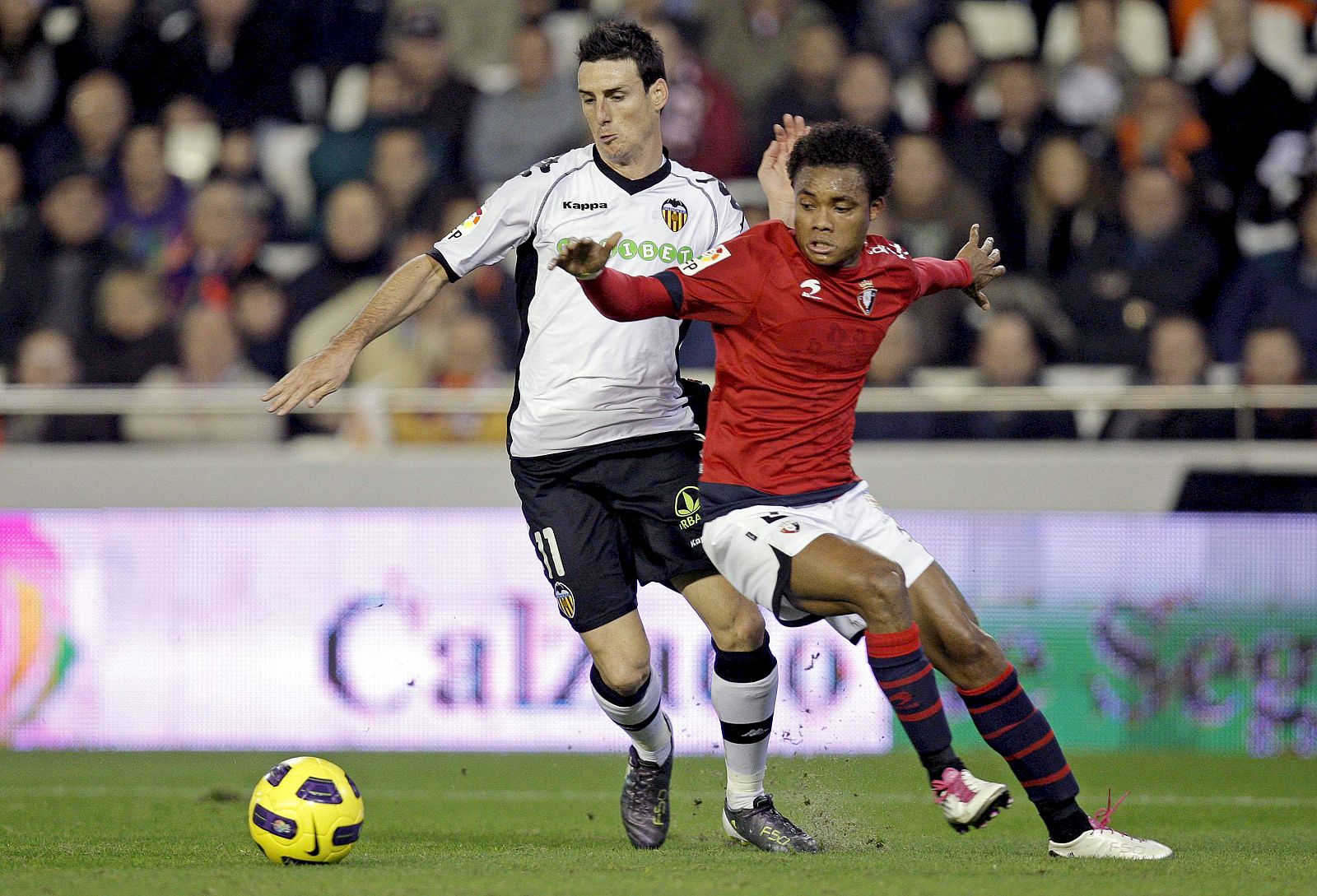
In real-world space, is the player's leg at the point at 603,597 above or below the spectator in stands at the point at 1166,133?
below

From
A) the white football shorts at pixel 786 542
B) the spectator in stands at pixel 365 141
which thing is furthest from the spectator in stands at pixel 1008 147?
the white football shorts at pixel 786 542

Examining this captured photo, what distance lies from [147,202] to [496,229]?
263 inches

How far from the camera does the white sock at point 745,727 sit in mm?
6004

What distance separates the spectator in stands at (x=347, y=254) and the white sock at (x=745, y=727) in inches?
233

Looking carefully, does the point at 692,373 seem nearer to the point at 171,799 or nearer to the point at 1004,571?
the point at 1004,571

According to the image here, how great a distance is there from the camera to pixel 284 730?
30.9ft

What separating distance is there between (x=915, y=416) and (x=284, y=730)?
3910 millimetres

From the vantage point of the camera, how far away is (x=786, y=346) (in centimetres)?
548

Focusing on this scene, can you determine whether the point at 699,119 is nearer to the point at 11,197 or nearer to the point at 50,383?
the point at 50,383

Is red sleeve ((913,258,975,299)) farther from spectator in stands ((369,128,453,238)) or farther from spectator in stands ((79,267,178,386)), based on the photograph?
spectator in stands ((79,267,178,386))

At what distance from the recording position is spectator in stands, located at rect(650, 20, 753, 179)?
11469mm

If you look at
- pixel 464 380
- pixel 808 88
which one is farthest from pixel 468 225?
pixel 808 88

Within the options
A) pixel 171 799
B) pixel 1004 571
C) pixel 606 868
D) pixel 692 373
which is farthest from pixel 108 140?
pixel 606 868

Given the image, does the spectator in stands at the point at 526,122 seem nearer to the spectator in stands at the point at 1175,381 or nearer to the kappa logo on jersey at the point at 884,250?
the spectator in stands at the point at 1175,381
